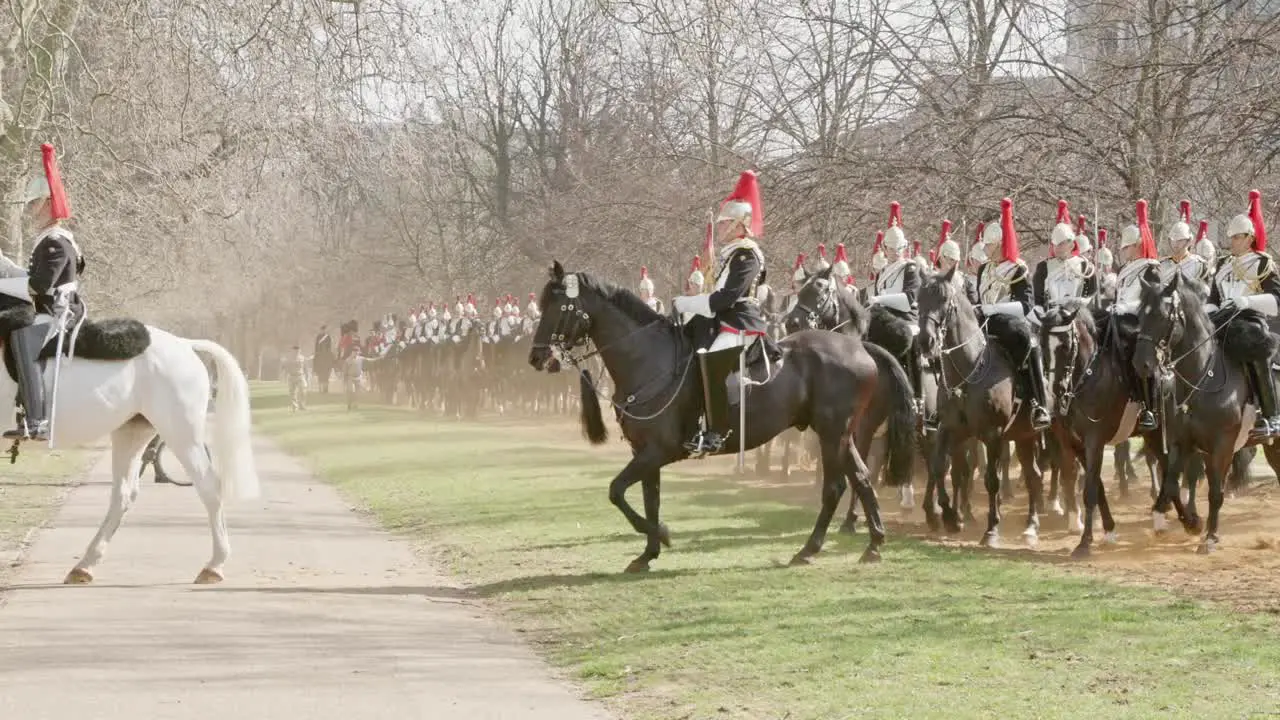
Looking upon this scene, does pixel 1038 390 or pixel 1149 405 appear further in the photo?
pixel 1038 390

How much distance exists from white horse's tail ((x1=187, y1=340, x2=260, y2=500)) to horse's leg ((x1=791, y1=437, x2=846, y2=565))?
4021 mm

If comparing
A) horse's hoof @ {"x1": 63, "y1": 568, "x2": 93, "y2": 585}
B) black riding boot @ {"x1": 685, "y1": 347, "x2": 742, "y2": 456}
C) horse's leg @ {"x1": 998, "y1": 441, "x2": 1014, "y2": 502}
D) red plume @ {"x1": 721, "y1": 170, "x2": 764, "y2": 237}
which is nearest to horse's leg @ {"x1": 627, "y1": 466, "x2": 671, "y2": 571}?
black riding boot @ {"x1": 685, "y1": 347, "x2": 742, "y2": 456}

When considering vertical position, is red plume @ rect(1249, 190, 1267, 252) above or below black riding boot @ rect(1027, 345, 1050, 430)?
above

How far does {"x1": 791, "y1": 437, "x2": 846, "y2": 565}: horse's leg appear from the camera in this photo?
45.7ft

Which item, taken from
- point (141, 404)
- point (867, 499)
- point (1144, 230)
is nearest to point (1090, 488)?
point (867, 499)

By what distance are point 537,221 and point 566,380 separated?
4763 mm

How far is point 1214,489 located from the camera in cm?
1534

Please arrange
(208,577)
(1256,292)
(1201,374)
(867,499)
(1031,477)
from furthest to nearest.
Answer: (1031,477), (1256,292), (1201,374), (867,499), (208,577)

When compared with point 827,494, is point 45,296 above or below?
above

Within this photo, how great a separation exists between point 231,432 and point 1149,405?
24.9 ft

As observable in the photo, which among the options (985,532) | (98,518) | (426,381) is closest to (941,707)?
(985,532)

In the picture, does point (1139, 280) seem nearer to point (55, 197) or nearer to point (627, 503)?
point (627, 503)

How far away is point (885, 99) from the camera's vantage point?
1019 inches

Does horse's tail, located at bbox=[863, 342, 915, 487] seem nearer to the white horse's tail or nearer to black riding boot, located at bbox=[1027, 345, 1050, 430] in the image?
black riding boot, located at bbox=[1027, 345, 1050, 430]
